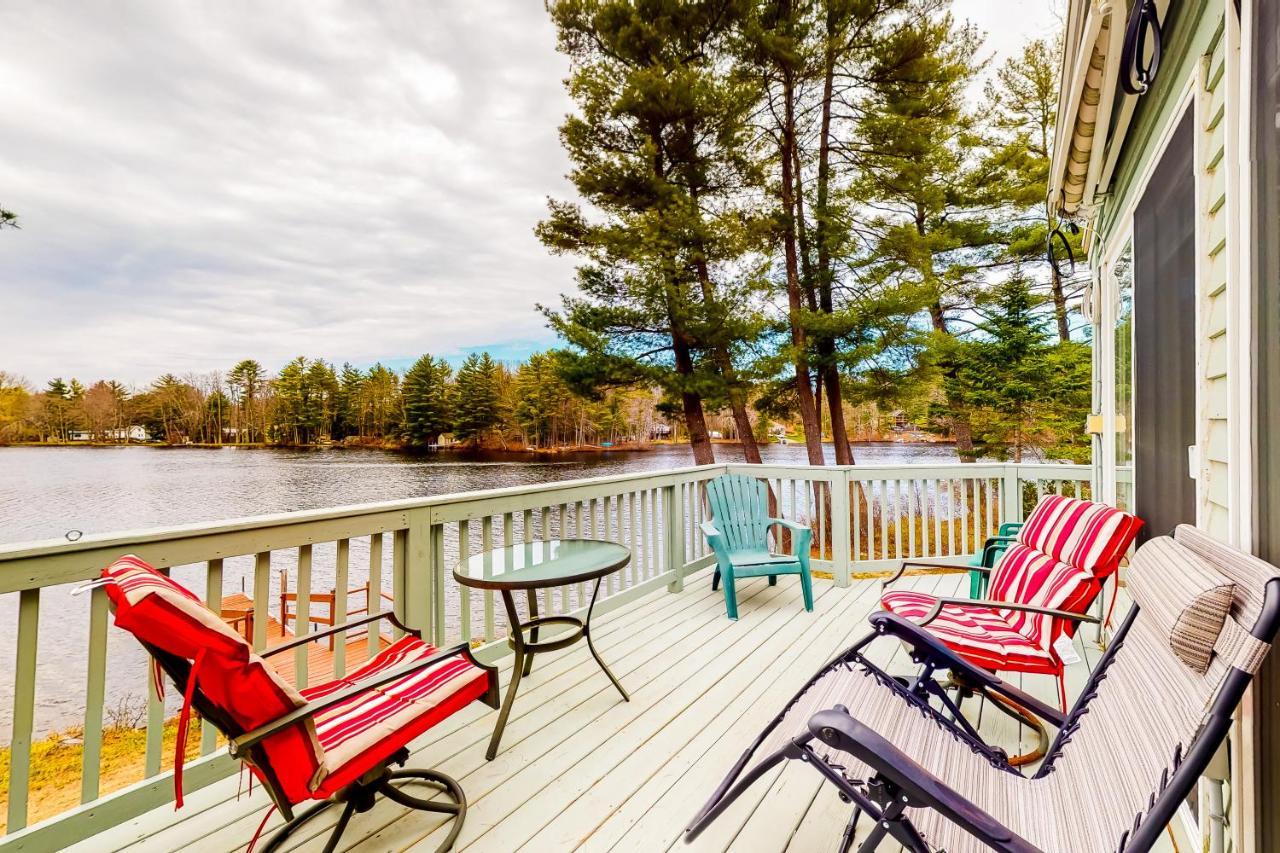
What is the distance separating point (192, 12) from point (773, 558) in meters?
12.2

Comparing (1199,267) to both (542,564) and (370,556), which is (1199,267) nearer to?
(542,564)

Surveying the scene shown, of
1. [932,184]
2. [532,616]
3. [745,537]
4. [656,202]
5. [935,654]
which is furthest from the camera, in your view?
[932,184]

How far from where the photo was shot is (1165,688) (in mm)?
1216

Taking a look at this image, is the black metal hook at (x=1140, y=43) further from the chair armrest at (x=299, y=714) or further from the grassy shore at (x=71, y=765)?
the grassy shore at (x=71, y=765)

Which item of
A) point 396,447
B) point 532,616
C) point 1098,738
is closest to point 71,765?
point 532,616

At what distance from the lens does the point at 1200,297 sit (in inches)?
61.4

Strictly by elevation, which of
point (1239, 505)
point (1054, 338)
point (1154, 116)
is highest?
point (1054, 338)

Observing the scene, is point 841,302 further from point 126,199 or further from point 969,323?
point 126,199

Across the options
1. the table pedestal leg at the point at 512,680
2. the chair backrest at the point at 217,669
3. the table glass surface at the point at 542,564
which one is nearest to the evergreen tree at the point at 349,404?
the table glass surface at the point at 542,564

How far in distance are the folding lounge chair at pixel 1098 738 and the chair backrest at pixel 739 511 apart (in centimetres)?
255

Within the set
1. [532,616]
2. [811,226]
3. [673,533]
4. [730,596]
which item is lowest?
[730,596]

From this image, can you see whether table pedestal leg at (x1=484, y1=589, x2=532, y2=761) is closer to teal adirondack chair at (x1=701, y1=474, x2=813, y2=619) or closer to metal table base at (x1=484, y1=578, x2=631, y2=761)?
metal table base at (x1=484, y1=578, x2=631, y2=761)

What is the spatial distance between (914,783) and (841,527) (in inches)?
151

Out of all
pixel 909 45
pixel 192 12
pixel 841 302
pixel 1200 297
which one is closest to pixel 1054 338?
pixel 841 302
